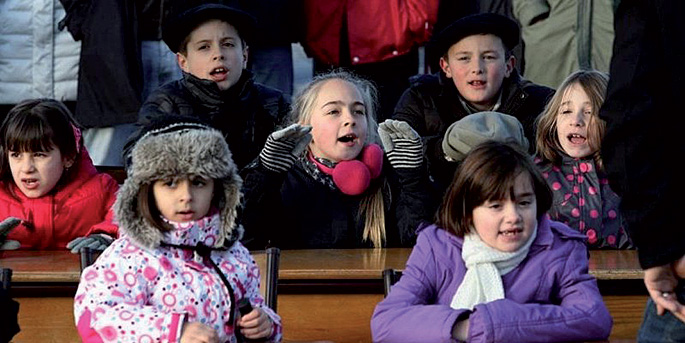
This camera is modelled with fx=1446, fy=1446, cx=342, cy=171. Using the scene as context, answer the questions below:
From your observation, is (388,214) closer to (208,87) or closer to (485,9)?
(208,87)

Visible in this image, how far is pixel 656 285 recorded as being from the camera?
3.27m

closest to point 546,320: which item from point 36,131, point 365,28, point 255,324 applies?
point 255,324

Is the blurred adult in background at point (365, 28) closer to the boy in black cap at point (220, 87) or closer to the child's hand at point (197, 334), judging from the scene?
the boy in black cap at point (220, 87)

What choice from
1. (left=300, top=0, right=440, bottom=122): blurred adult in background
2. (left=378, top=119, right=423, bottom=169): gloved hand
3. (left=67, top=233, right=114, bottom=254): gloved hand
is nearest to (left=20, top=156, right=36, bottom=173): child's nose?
(left=67, top=233, right=114, bottom=254): gloved hand

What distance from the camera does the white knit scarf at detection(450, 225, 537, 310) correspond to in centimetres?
446

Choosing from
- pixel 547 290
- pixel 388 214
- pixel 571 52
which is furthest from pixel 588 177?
pixel 571 52

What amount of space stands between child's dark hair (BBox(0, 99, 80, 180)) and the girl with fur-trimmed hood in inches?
70.9

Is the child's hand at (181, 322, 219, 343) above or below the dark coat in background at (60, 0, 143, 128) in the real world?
below

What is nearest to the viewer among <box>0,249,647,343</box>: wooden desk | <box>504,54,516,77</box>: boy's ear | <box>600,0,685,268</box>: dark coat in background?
<box>600,0,685,268</box>: dark coat in background

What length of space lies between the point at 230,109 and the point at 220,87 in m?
0.11

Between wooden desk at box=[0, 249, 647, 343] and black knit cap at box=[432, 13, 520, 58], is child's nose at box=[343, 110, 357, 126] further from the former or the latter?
wooden desk at box=[0, 249, 647, 343]

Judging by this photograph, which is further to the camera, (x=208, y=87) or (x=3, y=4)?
(x=3, y=4)

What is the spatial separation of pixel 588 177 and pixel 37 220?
2295 mm

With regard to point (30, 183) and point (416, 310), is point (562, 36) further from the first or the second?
point (416, 310)
